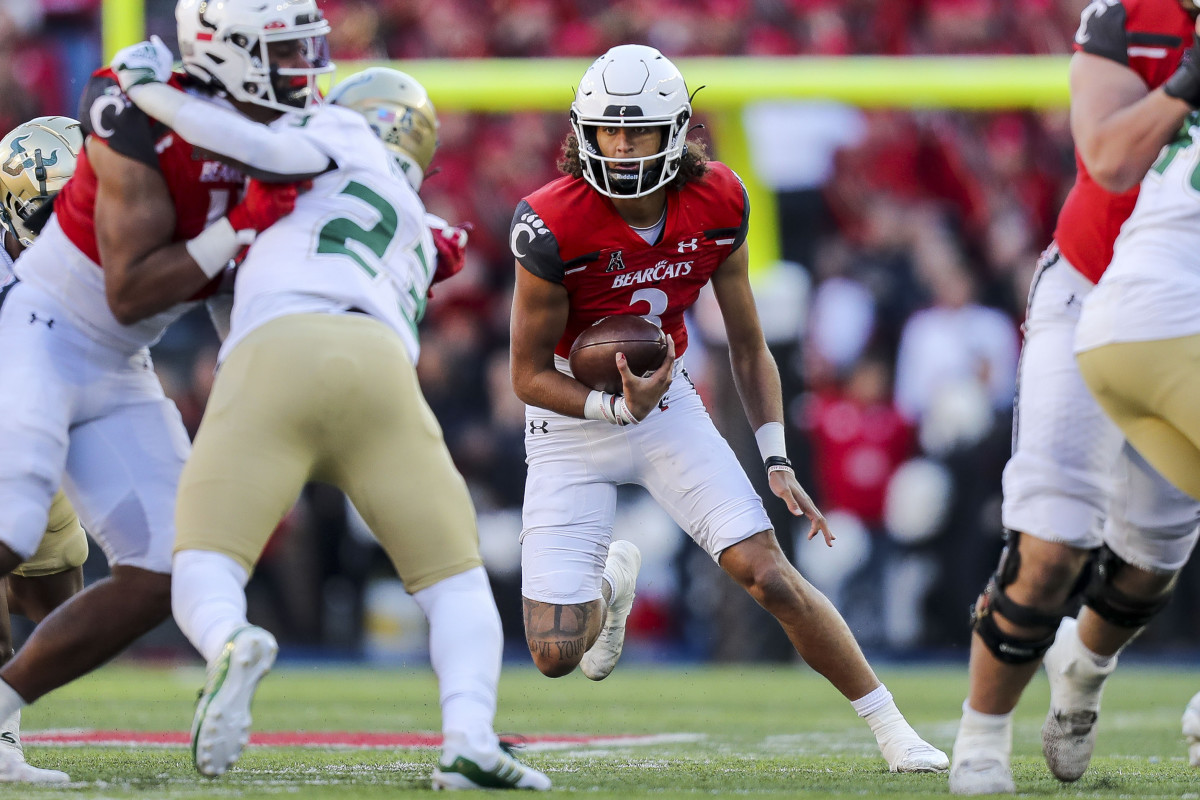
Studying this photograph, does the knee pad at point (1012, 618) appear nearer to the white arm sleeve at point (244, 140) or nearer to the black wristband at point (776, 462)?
the black wristband at point (776, 462)

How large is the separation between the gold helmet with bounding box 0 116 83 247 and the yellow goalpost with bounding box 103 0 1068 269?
4.36m

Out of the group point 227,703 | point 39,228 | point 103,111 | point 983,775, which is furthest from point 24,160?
Answer: point 983,775

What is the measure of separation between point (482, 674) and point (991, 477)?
234 inches

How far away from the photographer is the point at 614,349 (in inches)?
170

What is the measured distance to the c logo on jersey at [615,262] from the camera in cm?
440

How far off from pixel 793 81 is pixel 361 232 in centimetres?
565

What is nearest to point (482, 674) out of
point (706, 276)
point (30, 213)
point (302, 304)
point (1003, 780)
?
point (302, 304)

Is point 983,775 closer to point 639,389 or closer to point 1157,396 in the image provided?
point 1157,396

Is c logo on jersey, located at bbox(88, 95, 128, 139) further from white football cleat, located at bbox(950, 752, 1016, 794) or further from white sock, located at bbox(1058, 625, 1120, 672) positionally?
white sock, located at bbox(1058, 625, 1120, 672)

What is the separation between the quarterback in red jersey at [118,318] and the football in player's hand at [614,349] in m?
1.07

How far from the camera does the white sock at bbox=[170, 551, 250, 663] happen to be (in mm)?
3105

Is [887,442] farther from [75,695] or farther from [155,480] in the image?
[155,480]

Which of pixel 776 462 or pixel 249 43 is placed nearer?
pixel 249 43

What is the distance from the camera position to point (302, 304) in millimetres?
3332
